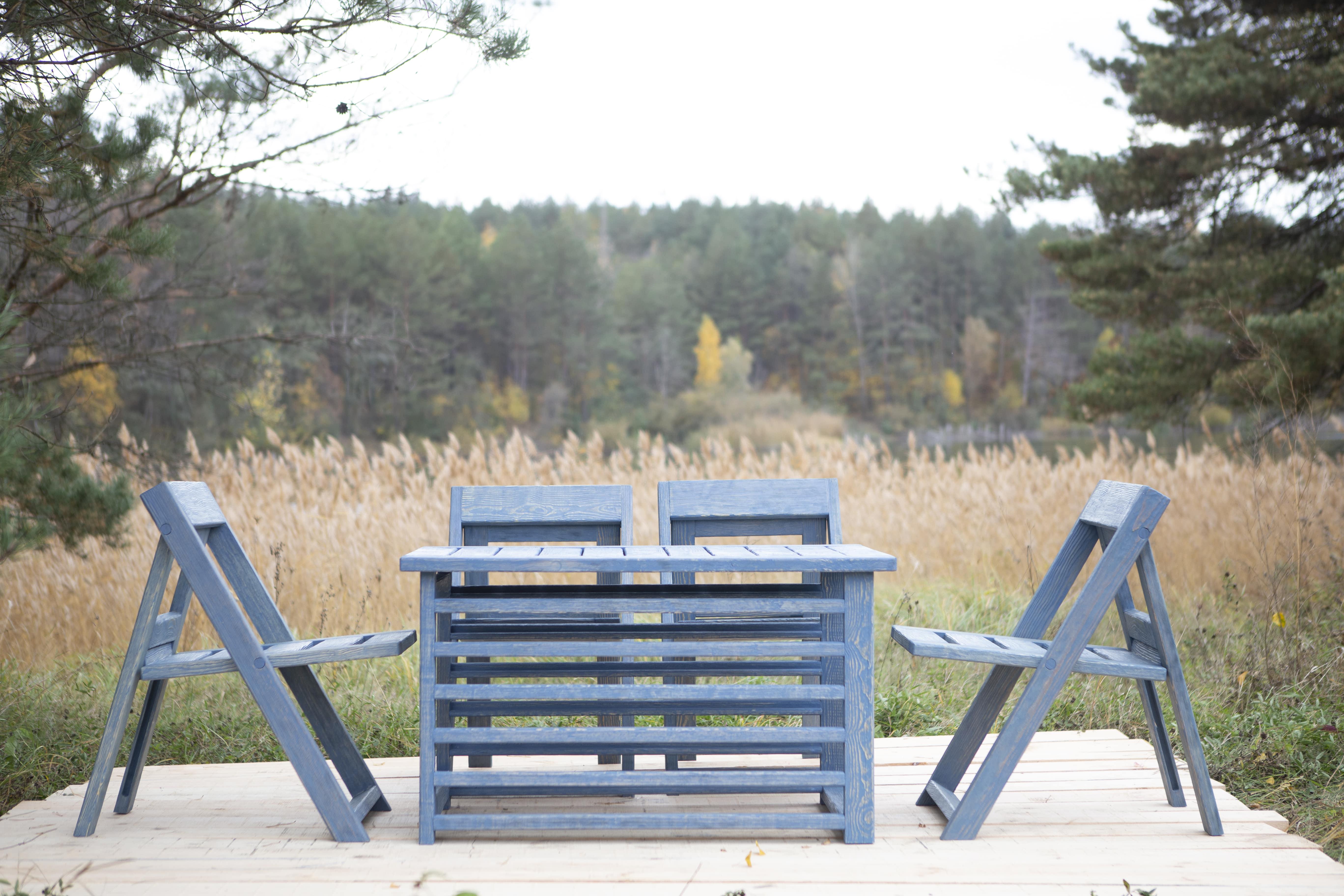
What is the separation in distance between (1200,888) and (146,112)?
448 cm

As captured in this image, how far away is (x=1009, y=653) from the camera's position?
6.77ft

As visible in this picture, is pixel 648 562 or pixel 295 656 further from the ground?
pixel 648 562

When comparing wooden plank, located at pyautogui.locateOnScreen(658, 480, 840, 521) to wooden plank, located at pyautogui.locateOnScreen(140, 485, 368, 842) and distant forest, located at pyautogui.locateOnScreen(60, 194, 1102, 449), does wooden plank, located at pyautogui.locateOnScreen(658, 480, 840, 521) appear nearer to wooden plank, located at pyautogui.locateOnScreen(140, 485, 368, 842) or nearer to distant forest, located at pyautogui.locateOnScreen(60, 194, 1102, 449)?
wooden plank, located at pyautogui.locateOnScreen(140, 485, 368, 842)

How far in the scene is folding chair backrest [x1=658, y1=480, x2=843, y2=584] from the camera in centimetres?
261

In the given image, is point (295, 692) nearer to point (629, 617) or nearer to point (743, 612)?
point (743, 612)

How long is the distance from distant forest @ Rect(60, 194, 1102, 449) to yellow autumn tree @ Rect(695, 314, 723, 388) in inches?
19.3

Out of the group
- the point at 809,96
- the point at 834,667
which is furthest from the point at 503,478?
the point at 809,96

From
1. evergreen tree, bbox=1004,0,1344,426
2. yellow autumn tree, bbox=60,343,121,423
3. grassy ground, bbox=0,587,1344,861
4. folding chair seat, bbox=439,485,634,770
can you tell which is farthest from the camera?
evergreen tree, bbox=1004,0,1344,426

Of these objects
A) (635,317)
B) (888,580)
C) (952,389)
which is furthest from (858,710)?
(952,389)

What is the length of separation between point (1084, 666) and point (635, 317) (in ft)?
127

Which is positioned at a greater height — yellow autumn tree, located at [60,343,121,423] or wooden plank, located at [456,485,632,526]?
yellow autumn tree, located at [60,343,121,423]

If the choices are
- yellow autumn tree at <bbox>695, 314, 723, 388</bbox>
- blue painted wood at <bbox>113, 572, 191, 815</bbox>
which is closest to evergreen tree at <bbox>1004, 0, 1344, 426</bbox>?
blue painted wood at <bbox>113, 572, 191, 815</bbox>

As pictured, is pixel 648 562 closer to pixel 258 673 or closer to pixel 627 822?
pixel 627 822

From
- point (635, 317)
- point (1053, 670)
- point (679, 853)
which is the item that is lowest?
point (679, 853)
